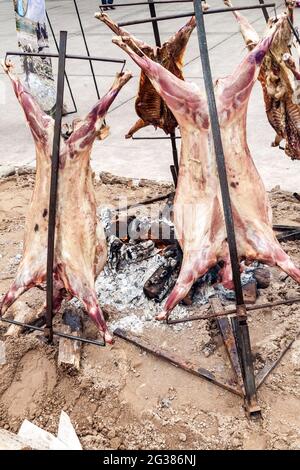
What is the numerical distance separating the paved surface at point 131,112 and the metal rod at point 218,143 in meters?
2.82

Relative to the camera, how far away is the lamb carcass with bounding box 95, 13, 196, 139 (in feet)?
10.7

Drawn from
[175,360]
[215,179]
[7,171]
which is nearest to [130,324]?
[175,360]

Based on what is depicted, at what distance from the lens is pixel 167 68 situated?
11.1ft

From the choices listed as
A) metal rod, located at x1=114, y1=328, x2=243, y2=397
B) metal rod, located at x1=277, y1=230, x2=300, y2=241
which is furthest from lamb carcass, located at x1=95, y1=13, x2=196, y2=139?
metal rod, located at x1=114, y1=328, x2=243, y2=397

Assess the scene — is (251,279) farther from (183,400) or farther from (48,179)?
(48,179)

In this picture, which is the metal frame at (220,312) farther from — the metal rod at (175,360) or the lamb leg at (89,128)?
the lamb leg at (89,128)

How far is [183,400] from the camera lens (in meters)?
2.87

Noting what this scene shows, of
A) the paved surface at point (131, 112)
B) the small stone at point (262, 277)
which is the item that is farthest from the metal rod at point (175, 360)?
the paved surface at point (131, 112)

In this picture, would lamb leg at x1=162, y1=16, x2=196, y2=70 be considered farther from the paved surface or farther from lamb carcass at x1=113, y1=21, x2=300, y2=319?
the paved surface

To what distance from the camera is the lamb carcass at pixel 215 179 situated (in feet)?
8.79

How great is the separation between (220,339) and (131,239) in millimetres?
1094

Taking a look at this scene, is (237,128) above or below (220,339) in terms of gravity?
above
